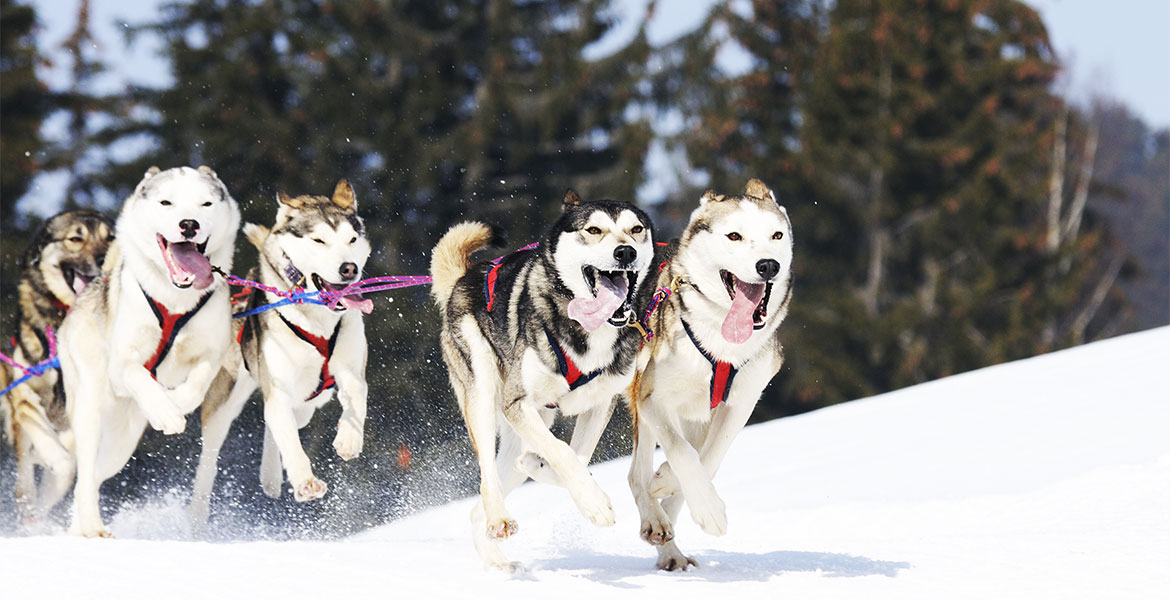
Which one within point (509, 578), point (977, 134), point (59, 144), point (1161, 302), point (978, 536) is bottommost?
point (1161, 302)

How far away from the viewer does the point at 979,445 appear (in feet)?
28.7

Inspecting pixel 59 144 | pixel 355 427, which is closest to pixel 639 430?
pixel 355 427

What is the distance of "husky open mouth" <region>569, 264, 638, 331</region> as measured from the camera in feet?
14.4

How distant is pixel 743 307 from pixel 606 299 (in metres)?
0.54

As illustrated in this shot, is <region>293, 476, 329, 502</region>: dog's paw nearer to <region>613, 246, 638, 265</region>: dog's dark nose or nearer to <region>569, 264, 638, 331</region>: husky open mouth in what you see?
<region>569, 264, 638, 331</region>: husky open mouth

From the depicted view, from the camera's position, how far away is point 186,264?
518 centimetres

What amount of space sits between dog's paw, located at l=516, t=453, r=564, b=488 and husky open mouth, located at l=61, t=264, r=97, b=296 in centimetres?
282

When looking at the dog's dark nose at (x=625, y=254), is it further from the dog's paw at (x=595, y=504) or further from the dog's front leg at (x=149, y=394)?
the dog's front leg at (x=149, y=394)

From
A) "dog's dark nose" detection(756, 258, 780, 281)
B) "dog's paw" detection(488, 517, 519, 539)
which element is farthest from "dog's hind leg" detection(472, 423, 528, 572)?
"dog's dark nose" detection(756, 258, 780, 281)

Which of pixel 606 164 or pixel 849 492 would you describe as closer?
pixel 849 492

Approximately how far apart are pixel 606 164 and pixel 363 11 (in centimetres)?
383

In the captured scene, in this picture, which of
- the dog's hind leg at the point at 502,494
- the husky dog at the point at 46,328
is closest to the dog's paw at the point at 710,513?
the dog's hind leg at the point at 502,494

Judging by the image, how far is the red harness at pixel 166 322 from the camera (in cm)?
520

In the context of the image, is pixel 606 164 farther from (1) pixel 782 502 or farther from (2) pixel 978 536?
(2) pixel 978 536
